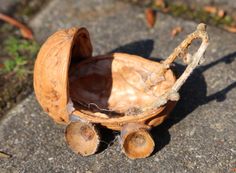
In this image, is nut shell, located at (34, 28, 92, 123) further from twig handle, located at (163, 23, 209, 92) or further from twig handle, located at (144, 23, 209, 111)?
twig handle, located at (163, 23, 209, 92)

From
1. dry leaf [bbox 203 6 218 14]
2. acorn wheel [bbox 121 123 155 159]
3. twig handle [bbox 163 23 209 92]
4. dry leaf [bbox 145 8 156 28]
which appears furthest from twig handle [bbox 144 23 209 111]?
dry leaf [bbox 203 6 218 14]

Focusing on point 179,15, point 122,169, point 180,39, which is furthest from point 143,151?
point 179,15

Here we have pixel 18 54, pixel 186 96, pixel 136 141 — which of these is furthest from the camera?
pixel 18 54

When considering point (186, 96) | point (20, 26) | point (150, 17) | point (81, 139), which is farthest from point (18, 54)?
point (186, 96)

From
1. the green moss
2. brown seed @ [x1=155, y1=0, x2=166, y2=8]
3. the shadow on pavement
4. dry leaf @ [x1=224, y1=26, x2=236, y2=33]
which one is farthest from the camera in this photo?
brown seed @ [x1=155, y1=0, x2=166, y2=8]

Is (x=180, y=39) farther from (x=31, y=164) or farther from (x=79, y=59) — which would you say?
(x=31, y=164)

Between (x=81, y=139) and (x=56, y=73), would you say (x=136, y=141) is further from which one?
(x=56, y=73)

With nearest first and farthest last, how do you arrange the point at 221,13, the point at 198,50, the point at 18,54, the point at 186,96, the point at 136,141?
1. the point at 198,50
2. the point at 136,141
3. the point at 186,96
4. the point at 18,54
5. the point at 221,13
